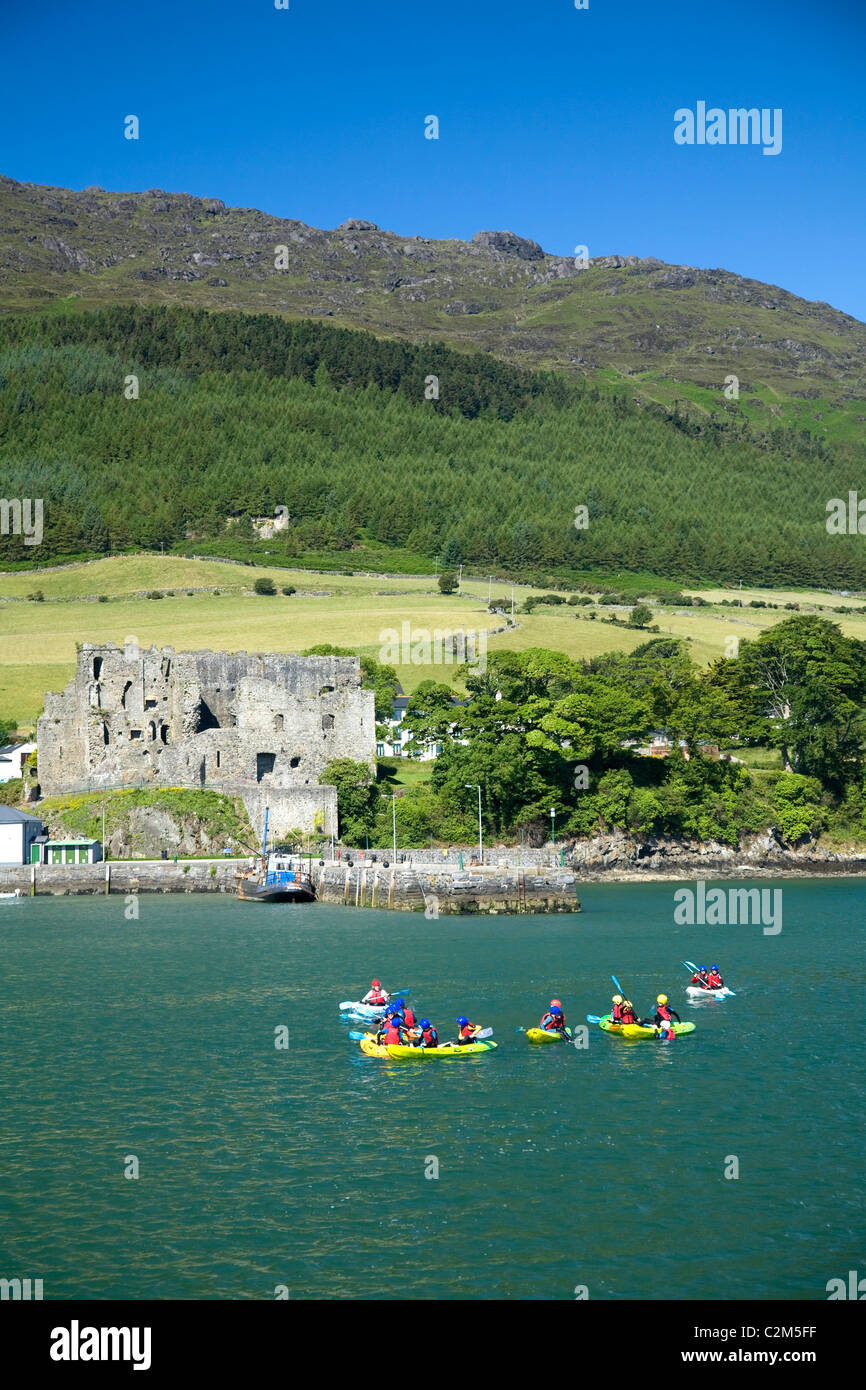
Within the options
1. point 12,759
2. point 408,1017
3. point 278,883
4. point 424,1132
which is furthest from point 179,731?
point 424,1132

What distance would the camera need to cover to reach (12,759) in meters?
96.1

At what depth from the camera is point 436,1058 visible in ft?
131

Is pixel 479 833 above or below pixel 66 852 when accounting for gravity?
above

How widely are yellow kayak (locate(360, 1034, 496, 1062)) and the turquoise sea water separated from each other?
465mm

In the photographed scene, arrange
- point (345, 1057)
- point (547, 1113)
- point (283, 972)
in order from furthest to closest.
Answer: point (283, 972) < point (345, 1057) < point (547, 1113)

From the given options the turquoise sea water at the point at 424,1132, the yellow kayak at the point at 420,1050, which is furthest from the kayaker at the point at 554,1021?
the yellow kayak at the point at 420,1050

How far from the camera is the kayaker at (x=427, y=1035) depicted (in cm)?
3991

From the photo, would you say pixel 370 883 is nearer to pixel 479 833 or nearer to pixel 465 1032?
pixel 479 833

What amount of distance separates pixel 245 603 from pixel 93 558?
37.9m

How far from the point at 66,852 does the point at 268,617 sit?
→ 222 ft
